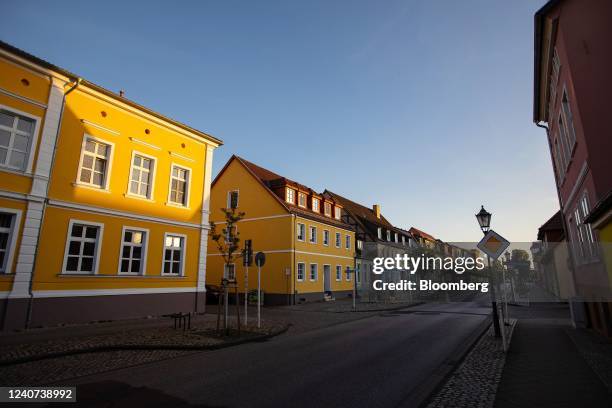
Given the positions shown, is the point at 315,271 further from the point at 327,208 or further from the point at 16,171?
the point at 16,171

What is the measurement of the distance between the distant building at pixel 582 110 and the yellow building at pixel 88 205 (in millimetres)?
15932

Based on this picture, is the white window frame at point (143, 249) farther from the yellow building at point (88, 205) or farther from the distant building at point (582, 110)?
the distant building at point (582, 110)

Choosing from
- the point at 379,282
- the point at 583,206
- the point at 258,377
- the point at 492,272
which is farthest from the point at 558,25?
the point at 379,282

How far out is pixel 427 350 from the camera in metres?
9.16

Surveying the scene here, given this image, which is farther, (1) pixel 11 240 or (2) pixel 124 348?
(1) pixel 11 240

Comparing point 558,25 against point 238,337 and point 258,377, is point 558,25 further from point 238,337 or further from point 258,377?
point 238,337

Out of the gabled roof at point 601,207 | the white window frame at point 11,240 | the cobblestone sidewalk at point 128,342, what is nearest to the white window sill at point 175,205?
the white window frame at point 11,240

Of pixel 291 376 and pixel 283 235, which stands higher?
pixel 283 235

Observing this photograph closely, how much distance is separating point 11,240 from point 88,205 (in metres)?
2.75

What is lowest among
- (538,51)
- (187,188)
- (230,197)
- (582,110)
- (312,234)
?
(312,234)

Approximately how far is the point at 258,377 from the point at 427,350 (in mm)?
4853

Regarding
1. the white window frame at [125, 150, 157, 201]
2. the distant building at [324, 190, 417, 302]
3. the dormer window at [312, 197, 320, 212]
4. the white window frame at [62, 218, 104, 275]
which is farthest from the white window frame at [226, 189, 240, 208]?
the white window frame at [62, 218, 104, 275]

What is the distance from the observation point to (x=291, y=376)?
6637 millimetres

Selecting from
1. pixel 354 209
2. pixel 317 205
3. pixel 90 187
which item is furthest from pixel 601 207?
pixel 354 209
